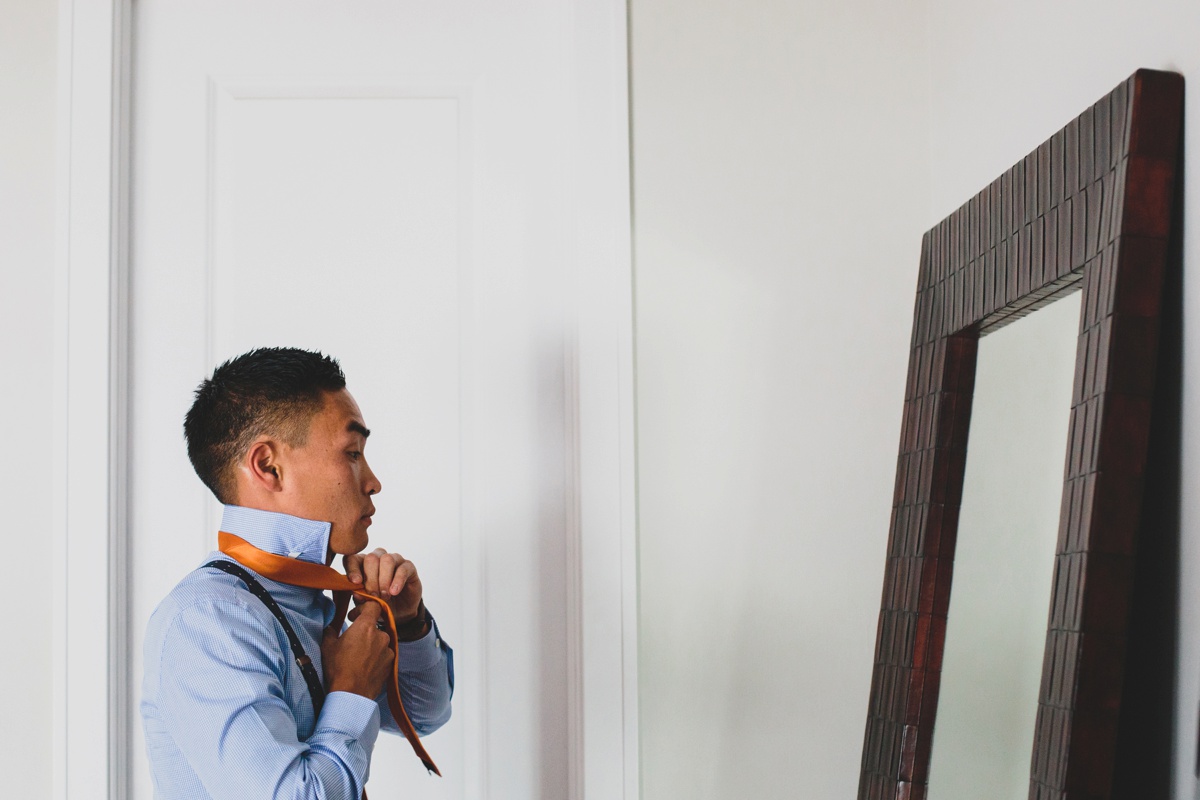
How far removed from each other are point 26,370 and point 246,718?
→ 3.46 ft

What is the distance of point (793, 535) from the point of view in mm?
1792

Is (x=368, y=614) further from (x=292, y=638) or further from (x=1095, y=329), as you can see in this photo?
(x=1095, y=329)

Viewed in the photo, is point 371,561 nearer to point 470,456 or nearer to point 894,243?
point 470,456

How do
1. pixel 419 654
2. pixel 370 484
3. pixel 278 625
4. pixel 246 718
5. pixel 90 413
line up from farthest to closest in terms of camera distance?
pixel 90 413 < pixel 419 654 < pixel 370 484 < pixel 278 625 < pixel 246 718

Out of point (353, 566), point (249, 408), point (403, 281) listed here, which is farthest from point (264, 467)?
point (403, 281)

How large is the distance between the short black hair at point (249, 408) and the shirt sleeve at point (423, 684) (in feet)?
1.06

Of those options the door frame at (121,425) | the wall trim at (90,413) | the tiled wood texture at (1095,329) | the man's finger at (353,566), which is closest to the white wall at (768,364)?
the door frame at (121,425)

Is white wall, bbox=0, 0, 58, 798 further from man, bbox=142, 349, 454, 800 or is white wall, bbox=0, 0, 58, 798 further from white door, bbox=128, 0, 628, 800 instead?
man, bbox=142, 349, 454, 800

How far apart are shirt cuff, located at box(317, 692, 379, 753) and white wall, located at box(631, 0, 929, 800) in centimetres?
71

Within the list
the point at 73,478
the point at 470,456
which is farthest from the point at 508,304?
the point at 73,478

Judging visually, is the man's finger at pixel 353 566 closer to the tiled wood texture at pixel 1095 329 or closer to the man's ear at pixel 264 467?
the man's ear at pixel 264 467

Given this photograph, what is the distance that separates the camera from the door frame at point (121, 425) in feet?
5.77

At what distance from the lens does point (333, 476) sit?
1.27 metres

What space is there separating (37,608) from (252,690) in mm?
952
